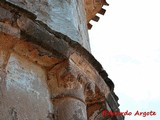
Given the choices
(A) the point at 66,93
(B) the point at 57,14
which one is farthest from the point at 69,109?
(B) the point at 57,14

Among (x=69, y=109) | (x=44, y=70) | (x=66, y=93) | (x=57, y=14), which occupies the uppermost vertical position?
(x=57, y=14)

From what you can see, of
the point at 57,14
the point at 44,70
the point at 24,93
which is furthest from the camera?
the point at 57,14

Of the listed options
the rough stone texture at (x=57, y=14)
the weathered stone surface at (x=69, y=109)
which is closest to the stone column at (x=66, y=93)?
the weathered stone surface at (x=69, y=109)

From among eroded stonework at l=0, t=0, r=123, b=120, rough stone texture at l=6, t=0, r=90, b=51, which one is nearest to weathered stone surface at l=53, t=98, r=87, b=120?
eroded stonework at l=0, t=0, r=123, b=120

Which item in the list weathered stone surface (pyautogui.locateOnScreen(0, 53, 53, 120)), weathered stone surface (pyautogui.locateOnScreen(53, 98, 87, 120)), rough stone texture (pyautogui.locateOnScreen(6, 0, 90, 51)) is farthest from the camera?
rough stone texture (pyautogui.locateOnScreen(6, 0, 90, 51))

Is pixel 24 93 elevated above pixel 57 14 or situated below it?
below

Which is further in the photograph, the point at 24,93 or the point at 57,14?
the point at 57,14

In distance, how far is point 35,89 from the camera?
3590mm

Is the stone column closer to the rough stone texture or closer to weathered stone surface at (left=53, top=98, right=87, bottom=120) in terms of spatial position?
weathered stone surface at (left=53, top=98, right=87, bottom=120)

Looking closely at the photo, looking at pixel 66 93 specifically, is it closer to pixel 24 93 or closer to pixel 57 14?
pixel 24 93

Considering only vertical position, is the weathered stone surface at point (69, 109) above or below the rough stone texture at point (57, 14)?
below

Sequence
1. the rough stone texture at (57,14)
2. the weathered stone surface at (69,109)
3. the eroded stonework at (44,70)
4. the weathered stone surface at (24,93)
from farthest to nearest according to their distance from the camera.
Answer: the rough stone texture at (57,14) < the weathered stone surface at (69,109) < the eroded stonework at (44,70) < the weathered stone surface at (24,93)

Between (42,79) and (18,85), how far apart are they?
13.7 inches

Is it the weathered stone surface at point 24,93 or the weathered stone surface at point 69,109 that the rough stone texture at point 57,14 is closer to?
the weathered stone surface at point 24,93
